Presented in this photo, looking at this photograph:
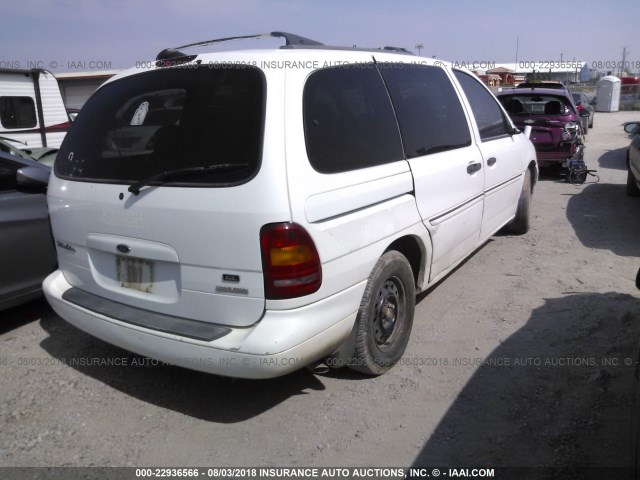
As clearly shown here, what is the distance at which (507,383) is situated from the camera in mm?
3281

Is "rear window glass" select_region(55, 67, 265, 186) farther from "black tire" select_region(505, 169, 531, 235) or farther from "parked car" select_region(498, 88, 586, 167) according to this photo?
"parked car" select_region(498, 88, 586, 167)

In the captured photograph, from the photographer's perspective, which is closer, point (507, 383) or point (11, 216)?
point (507, 383)

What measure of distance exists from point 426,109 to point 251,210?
6.21 ft

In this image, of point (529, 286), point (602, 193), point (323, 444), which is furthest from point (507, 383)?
point (602, 193)

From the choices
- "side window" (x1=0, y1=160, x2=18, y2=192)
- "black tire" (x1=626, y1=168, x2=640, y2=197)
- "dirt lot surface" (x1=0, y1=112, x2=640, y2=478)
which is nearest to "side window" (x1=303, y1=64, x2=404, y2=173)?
"dirt lot surface" (x1=0, y1=112, x2=640, y2=478)

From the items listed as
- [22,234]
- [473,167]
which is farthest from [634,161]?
[22,234]

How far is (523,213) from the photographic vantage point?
6.09 meters

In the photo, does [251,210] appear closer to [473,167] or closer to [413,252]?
[413,252]

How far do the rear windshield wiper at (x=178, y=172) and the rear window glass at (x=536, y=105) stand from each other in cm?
850

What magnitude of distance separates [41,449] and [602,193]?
8.32 meters

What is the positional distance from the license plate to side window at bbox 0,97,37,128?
26.1ft

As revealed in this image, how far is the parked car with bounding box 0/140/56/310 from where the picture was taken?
3.94m

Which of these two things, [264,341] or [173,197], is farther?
[173,197]

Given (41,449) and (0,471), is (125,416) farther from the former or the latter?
(0,471)
